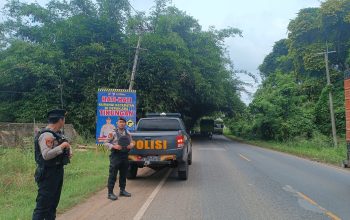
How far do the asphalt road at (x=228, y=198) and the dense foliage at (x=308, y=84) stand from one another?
25.0 m

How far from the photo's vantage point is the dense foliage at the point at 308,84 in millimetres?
38938

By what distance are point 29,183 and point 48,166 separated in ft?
18.3

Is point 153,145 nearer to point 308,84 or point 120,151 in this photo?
point 120,151

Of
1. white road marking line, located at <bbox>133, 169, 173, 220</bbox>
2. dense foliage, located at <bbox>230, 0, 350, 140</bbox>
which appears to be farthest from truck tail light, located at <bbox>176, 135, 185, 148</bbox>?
dense foliage, located at <bbox>230, 0, 350, 140</bbox>

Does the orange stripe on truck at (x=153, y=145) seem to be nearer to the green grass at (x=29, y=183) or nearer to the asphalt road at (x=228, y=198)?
the asphalt road at (x=228, y=198)

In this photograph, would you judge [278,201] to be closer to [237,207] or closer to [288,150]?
[237,207]

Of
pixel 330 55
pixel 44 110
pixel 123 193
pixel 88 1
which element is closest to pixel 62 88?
pixel 44 110

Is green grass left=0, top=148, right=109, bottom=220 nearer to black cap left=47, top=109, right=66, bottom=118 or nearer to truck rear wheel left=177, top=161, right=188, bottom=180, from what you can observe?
truck rear wheel left=177, top=161, right=188, bottom=180

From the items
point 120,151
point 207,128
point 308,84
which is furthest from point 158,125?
point 207,128

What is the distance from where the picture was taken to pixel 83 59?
3056 centimetres

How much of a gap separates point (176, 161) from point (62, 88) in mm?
20863

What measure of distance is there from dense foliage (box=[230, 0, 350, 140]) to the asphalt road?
24967 millimetres

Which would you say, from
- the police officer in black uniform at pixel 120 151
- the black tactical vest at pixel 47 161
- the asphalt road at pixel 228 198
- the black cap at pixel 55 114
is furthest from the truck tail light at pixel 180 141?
the black tactical vest at pixel 47 161

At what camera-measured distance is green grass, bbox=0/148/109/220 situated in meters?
8.24
